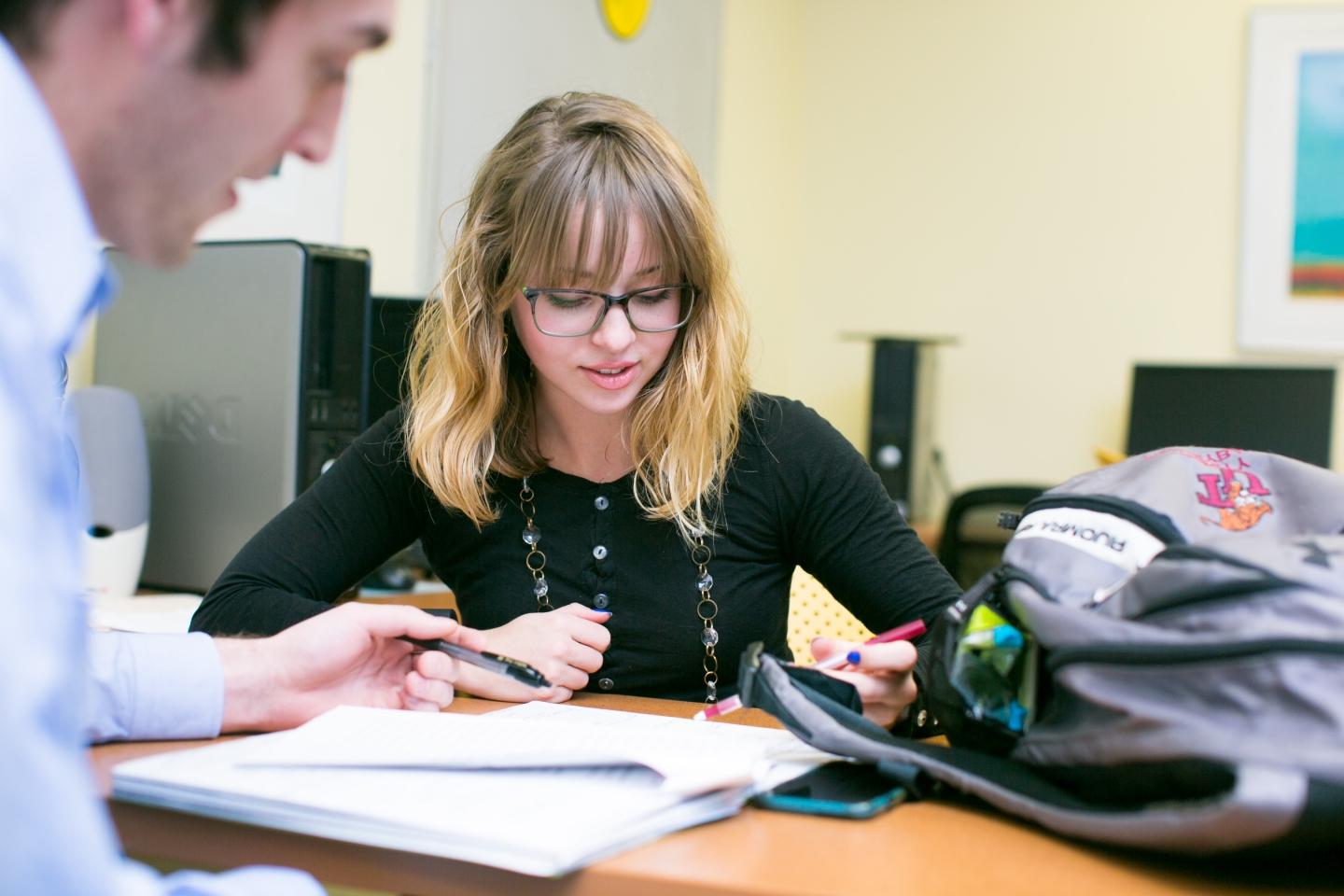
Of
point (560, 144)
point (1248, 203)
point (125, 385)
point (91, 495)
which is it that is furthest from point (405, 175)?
point (1248, 203)

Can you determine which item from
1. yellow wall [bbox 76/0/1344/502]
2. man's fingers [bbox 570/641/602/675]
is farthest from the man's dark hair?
yellow wall [bbox 76/0/1344/502]

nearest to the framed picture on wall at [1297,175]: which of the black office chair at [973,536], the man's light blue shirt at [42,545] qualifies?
the black office chair at [973,536]

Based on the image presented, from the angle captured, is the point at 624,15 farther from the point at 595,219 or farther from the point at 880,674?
the point at 880,674

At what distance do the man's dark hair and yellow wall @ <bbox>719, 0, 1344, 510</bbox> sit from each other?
3.43 meters

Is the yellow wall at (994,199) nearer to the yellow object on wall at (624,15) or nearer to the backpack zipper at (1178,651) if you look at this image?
the yellow object on wall at (624,15)

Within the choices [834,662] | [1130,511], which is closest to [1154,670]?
[1130,511]

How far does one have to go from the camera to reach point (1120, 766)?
70cm

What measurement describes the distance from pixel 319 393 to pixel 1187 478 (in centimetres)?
120

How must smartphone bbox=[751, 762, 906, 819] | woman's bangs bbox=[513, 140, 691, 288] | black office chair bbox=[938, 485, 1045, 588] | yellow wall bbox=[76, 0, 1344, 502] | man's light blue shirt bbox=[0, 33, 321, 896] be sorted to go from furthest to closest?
yellow wall bbox=[76, 0, 1344, 502], black office chair bbox=[938, 485, 1045, 588], woman's bangs bbox=[513, 140, 691, 288], smartphone bbox=[751, 762, 906, 819], man's light blue shirt bbox=[0, 33, 321, 896]

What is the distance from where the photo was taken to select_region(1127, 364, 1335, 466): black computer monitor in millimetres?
3779

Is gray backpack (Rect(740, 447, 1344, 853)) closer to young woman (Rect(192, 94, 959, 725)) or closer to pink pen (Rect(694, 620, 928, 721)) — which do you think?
pink pen (Rect(694, 620, 928, 721))

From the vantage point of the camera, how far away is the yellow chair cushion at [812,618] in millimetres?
1601

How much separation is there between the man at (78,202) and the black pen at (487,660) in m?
0.45

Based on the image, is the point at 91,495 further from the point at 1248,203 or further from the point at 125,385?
the point at 1248,203
